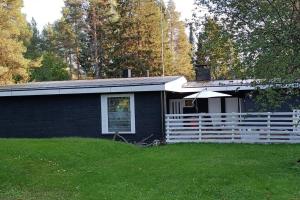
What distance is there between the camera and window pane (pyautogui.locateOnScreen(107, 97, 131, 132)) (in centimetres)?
2025

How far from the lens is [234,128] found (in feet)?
60.1

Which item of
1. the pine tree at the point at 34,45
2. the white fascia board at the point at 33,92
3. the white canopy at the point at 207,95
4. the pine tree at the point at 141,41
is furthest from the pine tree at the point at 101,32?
the white canopy at the point at 207,95

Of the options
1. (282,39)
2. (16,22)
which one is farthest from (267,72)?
(16,22)

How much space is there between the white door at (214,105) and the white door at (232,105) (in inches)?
12.3

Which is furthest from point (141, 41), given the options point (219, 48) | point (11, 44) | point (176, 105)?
point (219, 48)

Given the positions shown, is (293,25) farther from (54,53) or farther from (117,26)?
(54,53)

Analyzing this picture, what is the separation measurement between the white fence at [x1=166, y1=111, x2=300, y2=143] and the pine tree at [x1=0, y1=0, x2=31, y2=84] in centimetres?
2039

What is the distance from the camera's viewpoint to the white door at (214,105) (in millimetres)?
22750

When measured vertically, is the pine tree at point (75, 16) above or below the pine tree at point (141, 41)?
above

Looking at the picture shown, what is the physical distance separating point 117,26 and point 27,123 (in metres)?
27.6

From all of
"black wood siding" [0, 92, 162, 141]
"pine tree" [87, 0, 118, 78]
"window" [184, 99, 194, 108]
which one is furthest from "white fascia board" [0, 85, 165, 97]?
"pine tree" [87, 0, 118, 78]

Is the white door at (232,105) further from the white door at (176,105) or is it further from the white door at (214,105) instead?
the white door at (176,105)

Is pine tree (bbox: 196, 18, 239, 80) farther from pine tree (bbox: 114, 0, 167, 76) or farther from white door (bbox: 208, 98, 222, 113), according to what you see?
pine tree (bbox: 114, 0, 167, 76)

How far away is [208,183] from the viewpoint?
992cm
